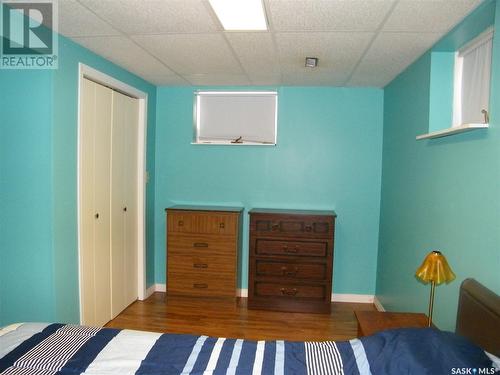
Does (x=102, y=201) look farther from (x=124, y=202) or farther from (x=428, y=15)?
(x=428, y=15)

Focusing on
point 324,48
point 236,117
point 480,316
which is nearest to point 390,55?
point 324,48

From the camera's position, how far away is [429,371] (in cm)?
120

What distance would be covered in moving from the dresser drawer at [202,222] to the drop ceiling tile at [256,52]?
1.47 metres

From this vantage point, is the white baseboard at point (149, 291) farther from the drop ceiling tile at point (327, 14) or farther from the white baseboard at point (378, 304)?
the drop ceiling tile at point (327, 14)

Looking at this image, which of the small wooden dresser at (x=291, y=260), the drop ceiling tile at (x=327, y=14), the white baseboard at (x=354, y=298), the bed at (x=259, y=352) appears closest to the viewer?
the bed at (x=259, y=352)

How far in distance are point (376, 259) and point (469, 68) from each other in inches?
87.3

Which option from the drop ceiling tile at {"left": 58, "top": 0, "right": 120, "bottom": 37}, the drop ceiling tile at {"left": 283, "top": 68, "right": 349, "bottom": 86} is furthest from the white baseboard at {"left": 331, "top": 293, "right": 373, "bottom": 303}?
the drop ceiling tile at {"left": 58, "top": 0, "right": 120, "bottom": 37}

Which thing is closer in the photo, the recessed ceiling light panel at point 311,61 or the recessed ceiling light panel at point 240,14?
the recessed ceiling light panel at point 240,14

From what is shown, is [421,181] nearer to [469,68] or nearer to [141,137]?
[469,68]

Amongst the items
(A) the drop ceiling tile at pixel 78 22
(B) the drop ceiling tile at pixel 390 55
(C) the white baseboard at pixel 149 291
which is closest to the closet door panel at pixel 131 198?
(C) the white baseboard at pixel 149 291

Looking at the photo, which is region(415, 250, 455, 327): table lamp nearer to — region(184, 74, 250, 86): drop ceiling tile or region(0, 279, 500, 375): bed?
region(0, 279, 500, 375): bed

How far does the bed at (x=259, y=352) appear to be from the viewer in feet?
4.20

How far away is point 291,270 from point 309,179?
102 cm

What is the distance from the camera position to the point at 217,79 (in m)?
3.50
